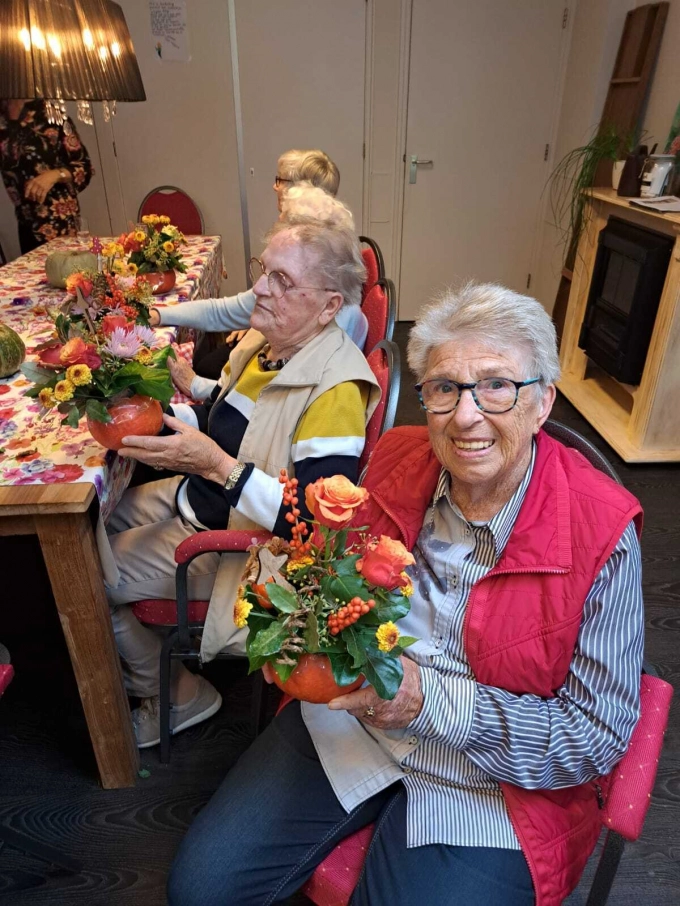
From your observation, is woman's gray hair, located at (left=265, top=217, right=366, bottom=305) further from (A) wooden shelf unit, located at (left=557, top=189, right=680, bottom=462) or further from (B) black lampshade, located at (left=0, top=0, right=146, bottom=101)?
(A) wooden shelf unit, located at (left=557, top=189, right=680, bottom=462)

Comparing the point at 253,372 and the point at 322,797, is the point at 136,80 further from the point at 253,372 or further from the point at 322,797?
the point at 322,797

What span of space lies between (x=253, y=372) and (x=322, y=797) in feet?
3.12

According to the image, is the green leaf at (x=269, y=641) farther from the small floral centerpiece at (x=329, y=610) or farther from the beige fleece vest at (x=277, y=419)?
the beige fleece vest at (x=277, y=419)

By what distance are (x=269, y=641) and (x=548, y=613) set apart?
42 cm

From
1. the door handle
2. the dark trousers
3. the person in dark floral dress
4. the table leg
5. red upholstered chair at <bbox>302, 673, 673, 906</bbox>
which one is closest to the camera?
red upholstered chair at <bbox>302, 673, 673, 906</bbox>

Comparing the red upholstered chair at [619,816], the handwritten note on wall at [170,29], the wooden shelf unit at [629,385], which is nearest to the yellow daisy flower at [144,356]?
the red upholstered chair at [619,816]

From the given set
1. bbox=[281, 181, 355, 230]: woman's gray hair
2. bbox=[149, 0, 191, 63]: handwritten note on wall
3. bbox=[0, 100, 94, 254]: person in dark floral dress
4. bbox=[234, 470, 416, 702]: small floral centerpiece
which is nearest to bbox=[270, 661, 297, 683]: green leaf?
bbox=[234, 470, 416, 702]: small floral centerpiece

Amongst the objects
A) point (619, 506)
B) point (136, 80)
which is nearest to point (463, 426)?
point (619, 506)

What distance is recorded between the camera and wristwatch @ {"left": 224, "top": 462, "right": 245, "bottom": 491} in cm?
130

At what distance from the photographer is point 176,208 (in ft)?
13.0

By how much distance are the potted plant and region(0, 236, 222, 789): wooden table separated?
0.83 m

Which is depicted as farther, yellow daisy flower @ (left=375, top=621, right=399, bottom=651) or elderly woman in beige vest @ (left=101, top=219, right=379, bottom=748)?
elderly woman in beige vest @ (left=101, top=219, right=379, bottom=748)

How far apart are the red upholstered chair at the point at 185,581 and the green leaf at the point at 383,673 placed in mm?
502

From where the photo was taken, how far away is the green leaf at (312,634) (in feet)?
2.41
